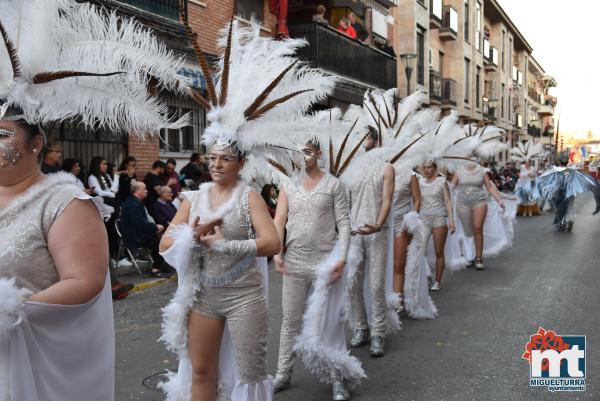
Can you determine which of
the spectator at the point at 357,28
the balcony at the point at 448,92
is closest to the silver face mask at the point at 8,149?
the spectator at the point at 357,28

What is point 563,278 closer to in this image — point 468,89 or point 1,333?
point 1,333

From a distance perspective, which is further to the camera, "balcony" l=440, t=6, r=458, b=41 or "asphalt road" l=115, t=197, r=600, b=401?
"balcony" l=440, t=6, r=458, b=41

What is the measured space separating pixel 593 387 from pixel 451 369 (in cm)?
105

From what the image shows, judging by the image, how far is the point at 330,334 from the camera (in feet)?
13.8

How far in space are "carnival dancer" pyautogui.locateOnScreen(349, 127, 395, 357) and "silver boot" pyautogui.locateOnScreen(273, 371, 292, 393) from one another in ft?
3.92

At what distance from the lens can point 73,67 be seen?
2.28 metres

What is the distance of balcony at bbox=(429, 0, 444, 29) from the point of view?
28717mm

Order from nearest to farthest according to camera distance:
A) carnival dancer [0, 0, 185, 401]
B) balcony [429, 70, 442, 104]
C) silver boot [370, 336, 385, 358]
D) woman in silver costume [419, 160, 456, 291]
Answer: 1. carnival dancer [0, 0, 185, 401]
2. silver boot [370, 336, 385, 358]
3. woman in silver costume [419, 160, 456, 291]
4. balcony [429, 70, 442, 104]

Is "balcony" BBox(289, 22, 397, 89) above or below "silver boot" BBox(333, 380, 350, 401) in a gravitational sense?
above

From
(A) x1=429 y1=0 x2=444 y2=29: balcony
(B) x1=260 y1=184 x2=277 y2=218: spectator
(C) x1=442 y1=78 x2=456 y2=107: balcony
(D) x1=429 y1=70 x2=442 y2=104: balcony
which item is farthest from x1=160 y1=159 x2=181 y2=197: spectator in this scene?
(C) x1=442 y1=78 x2=456 y2=107: balcony

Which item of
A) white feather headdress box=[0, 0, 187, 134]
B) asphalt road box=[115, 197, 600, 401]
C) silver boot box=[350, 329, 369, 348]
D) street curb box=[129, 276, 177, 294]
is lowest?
street curb box=[129, 276, 177, 294]

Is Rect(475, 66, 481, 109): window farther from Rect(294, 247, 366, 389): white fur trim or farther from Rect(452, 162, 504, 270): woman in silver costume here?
Rect(294, 247, 366, 389): white fur trim

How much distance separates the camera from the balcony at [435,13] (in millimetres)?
28717

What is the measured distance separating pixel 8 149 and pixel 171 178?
8.32 meters
